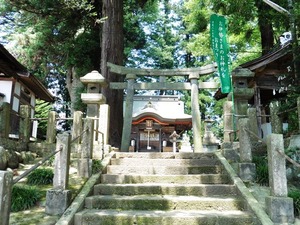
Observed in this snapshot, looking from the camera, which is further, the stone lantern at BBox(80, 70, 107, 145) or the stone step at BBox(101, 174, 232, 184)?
the stone lantern at BBox(80, 70, 107, 145)

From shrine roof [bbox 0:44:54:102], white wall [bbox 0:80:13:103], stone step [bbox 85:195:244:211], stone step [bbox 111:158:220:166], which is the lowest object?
stone step [bbox 85:195:244:211]

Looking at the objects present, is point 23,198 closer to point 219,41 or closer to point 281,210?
point 281,210

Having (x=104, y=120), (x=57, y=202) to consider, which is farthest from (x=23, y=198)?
(x=104, y=120)

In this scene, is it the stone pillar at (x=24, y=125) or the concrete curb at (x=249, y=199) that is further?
the stone pillar at (x=24, y=125)

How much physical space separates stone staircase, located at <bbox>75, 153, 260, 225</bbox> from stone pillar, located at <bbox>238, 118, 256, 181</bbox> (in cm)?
30

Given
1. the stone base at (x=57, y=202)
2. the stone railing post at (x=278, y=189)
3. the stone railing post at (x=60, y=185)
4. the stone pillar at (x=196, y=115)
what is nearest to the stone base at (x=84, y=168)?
the stone railing post at (x=60, y=185)

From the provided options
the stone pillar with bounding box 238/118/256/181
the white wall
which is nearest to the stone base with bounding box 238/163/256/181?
the stone pillar with bounding box 238/118/256/181

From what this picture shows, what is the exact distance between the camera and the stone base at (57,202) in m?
4.13

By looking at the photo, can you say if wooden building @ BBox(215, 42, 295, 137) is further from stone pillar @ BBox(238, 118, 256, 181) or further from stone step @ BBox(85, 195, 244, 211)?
stone step @ BBox(85, 195, 244, 211)

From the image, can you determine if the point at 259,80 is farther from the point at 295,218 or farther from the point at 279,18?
the point at 295,218

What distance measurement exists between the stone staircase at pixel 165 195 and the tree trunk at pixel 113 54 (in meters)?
2.72

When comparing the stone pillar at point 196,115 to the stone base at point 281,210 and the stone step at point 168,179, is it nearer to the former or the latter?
the stone step at point 168,179

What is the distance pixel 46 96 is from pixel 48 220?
14.0 metres

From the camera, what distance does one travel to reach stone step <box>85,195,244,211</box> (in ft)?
14.8
